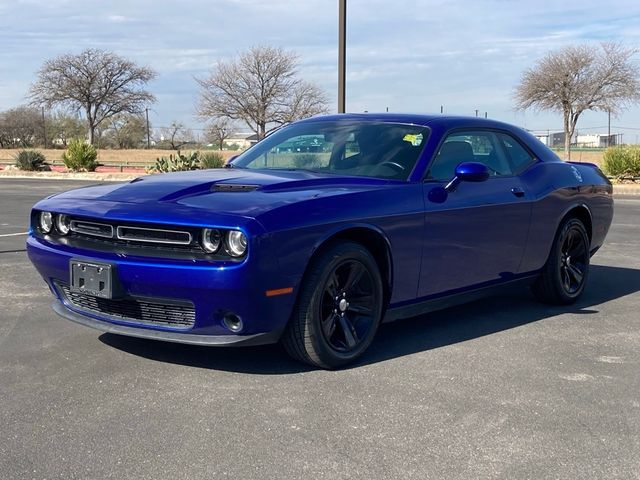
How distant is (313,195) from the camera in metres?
4.10

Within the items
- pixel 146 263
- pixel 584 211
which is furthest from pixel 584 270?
pixel 146 263

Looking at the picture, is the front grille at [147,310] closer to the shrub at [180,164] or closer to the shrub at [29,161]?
the shrub at [180,164]

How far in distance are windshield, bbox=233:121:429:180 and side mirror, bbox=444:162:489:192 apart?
291 millimetres

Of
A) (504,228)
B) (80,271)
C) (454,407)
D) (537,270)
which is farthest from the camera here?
(537,270)

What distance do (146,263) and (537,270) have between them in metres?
3.35

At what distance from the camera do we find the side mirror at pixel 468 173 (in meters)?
4.75

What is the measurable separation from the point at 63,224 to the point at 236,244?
1208 mm

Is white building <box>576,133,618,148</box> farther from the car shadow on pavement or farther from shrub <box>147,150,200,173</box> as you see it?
the car shadow on pavement

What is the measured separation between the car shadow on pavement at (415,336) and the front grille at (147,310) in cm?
44

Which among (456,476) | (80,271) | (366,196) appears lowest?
(456,476)

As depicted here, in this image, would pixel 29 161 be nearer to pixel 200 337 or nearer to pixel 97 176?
pixel 97 176

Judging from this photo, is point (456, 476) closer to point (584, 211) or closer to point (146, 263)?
point (146, 263)

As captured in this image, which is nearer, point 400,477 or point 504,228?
point 400,477

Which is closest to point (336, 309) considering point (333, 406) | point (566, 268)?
point (333, 406)
